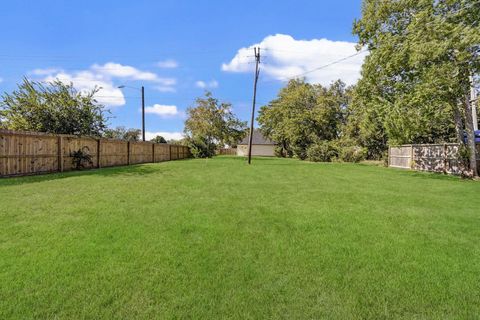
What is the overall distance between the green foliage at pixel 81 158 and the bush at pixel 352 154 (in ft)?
75.0

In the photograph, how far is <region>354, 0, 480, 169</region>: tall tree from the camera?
444 inches

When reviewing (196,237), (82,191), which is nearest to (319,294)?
(196,237)

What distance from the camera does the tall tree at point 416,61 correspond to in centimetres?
1129

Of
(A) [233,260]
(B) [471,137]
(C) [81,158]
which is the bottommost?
(A) [233,260]

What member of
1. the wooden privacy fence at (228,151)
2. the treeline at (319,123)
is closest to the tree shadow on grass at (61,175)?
the treeline at (319,123)

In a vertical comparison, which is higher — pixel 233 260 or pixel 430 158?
pixel 430 158

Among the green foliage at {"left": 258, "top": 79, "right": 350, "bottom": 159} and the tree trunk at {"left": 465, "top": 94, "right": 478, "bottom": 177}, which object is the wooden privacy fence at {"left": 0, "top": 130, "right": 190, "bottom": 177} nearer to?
the tree trunk at {"left": 465, "top": 94, "right": 478, "bottom": 177}

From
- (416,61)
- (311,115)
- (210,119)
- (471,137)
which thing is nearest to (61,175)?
(416,61)

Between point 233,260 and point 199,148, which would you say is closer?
point 233,260

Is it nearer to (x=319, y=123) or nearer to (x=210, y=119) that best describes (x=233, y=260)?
(x=319, y=123)

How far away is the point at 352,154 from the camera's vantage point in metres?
28.8

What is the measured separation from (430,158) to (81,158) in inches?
712

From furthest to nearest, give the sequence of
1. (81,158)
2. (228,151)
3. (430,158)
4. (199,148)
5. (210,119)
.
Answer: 1. (228,151)
2. (210,119)
3. (199,148)
4. (430,158)
5. (81,158)

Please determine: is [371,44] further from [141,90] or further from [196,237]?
[141,90]
